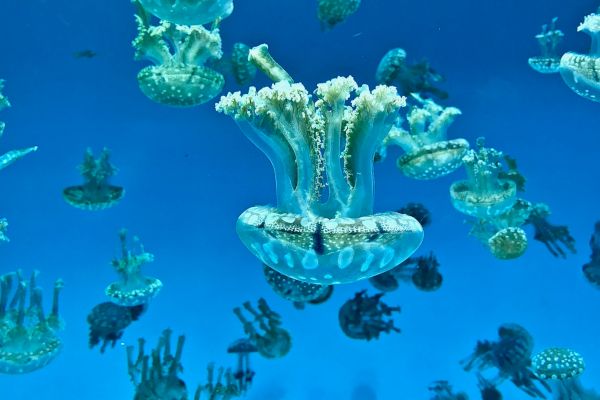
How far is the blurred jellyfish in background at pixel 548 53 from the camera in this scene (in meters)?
5.70

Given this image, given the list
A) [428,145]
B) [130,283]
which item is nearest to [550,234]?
[428,145]

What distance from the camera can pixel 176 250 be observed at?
21.6 ft

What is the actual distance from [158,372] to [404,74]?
3680 mm

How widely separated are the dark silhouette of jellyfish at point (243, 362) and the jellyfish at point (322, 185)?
10.5 feet

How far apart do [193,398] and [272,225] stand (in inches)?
155

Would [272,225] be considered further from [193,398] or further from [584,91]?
[193,398]

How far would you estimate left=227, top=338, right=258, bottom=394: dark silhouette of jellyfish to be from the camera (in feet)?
21.6

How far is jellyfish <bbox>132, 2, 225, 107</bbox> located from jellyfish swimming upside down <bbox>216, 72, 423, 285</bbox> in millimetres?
1620

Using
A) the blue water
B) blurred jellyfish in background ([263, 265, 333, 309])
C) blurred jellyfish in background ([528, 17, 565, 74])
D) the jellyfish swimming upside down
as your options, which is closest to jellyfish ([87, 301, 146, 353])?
the blue water

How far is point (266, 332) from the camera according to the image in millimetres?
6516

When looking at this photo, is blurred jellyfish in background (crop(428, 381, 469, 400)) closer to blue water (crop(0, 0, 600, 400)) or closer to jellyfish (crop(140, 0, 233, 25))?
blue water (crop(0, 0, 600, 400))

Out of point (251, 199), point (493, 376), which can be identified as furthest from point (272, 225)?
point (493, 376)

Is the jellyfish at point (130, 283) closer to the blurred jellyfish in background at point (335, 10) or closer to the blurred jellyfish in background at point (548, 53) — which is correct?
the blurred jellyfish in background at point (335, 10)

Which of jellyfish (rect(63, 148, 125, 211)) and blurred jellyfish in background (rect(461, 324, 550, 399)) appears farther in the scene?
blurred jellyfish in background (rect(461, 324, 550, 399))
